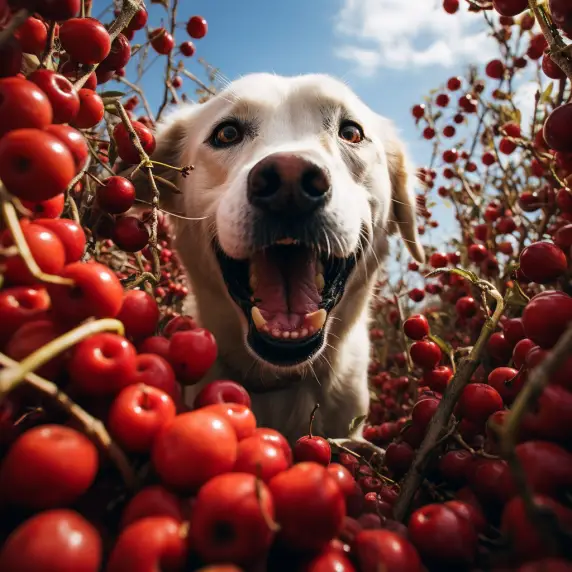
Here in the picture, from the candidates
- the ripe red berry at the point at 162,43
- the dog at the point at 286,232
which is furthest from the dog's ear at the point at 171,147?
the ripe red berry at the point at 162,43

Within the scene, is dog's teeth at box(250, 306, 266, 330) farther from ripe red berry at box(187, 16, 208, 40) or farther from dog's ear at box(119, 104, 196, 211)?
ripe red berry at box(187, 16, 208, 40)

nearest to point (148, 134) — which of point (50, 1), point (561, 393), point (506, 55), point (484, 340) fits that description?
point (50, 1)

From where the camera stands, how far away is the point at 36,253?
733mm

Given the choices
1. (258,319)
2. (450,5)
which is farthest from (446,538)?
(450,5)

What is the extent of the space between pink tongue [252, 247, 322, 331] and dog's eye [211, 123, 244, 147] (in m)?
0.68

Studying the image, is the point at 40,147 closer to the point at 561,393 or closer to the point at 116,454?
the point at 116,454

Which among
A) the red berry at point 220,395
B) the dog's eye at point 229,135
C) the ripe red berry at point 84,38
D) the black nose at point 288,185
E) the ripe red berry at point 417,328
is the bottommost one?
the red berry at point 220,395

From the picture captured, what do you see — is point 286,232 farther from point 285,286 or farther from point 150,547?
point 150,547

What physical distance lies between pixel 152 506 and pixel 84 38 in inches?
37.6

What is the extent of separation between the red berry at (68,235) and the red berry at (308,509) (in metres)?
0.54

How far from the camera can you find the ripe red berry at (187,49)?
3.19 meters

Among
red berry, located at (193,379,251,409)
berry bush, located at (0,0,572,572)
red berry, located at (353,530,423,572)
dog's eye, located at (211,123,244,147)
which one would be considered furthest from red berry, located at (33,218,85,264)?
dog's eye, located at (211,123,244,147)

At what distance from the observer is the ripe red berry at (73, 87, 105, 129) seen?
104 cm

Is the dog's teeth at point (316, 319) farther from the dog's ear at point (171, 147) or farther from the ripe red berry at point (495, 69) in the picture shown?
the ripe red berry at point (495, 69)
